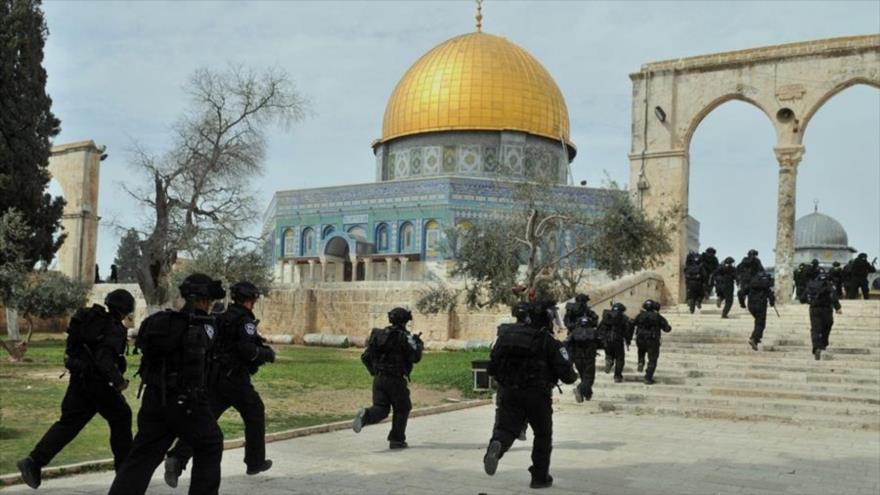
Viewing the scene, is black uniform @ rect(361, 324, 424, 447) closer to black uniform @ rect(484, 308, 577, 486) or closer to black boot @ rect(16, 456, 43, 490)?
black uniform @ rect(484, 308, 577, 486)

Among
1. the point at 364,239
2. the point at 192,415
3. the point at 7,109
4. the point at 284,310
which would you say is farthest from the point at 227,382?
the point at 364,239

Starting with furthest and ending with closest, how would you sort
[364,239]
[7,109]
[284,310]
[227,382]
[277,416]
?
[364,239] < [284,310] < [7,109] < [277,416] < [227,382]

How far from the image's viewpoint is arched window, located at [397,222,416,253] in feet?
131

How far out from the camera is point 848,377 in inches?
491

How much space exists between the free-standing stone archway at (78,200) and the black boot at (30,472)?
29.5 m

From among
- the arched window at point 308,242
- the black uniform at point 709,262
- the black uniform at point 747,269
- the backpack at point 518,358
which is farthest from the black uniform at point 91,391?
the arched window at point 308,242

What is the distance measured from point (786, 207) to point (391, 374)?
16.1m

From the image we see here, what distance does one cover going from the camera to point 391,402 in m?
8.20

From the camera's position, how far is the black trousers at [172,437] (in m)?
4.95

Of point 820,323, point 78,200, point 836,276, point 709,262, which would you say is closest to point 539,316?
point 820,323

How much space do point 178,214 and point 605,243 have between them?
12.3m

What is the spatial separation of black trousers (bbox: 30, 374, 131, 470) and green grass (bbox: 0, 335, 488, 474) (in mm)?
979

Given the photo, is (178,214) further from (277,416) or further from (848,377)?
(848,377)

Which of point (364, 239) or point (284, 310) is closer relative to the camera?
point (284, 310)
